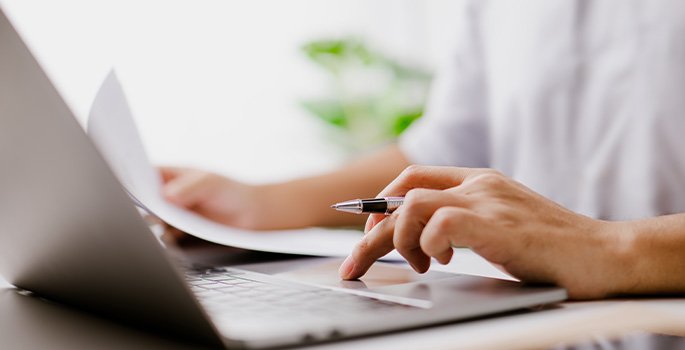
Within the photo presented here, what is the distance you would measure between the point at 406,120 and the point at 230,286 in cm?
204

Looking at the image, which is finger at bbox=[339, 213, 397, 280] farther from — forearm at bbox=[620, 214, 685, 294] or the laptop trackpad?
forearm at bbox=[620, 214, 685, 294]

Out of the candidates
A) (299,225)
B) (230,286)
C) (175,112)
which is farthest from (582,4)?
(175,112)

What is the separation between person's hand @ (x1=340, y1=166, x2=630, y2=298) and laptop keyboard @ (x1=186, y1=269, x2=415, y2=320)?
61mm

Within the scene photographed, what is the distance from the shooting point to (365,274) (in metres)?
0.52

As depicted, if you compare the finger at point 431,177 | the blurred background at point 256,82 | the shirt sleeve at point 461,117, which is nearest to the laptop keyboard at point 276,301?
the finger at point 431,177

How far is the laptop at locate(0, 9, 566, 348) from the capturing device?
32cm

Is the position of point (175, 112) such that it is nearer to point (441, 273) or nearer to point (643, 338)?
point (441, 273)

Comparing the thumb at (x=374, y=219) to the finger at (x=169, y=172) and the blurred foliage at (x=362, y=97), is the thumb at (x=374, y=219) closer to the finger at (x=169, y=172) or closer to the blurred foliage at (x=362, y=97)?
the finger at (x=169, y=172)

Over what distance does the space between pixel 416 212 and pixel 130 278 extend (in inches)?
6.7

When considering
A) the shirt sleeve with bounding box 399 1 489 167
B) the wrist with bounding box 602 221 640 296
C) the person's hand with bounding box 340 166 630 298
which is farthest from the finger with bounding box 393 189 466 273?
the shirt sleeve with bounding box 399 1 489 167

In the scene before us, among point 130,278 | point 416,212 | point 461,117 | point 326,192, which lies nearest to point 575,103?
point 461,117

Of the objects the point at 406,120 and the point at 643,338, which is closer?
the point at 643,338

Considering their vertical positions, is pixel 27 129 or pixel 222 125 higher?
pixel 222 125

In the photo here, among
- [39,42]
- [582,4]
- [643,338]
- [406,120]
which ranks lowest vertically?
[643,338]
